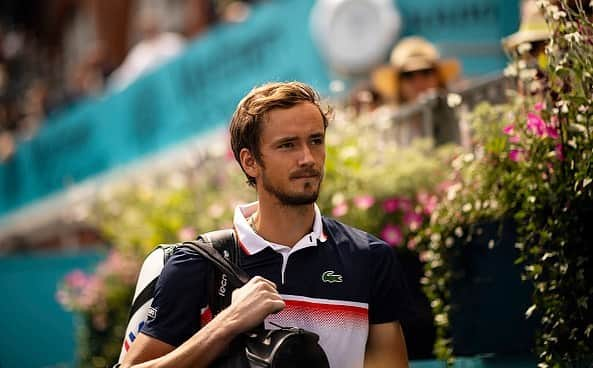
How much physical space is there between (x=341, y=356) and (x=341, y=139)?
368 centimetres

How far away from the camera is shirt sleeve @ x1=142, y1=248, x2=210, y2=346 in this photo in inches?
167

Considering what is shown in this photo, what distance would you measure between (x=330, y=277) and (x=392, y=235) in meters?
2.65

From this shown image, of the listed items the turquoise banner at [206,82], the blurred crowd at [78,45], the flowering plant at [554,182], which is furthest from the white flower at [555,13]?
the blurred crowd at [78,45]

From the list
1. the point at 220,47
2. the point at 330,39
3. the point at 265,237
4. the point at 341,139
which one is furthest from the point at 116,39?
the point at 265,237

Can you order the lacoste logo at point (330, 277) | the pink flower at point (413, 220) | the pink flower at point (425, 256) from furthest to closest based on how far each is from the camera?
the pink flower at point (413, 220), the pink flower at point (425, 256), the lacoste logo at point (330, 277)

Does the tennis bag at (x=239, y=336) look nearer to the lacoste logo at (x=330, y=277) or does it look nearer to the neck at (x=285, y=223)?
the neck at (x=285, y=223)

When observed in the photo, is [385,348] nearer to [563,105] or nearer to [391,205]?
[563,105]

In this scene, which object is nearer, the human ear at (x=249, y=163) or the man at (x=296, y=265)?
the man at (x=296, y=265)

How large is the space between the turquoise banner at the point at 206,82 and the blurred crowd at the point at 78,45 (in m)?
0.36

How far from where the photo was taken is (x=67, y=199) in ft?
53.3

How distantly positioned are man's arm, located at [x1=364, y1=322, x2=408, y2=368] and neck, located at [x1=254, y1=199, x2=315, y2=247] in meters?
0.41

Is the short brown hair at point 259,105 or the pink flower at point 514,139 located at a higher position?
the short brown hair at point 259,105

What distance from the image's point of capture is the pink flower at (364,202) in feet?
23.5

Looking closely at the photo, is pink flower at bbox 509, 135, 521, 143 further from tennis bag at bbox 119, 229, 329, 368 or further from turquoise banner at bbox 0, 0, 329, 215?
turquoise banner at bbox 0, 0, 329, 215
